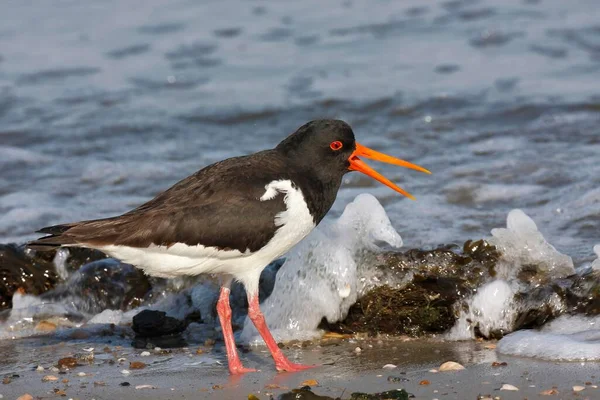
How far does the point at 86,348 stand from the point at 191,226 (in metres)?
1.23

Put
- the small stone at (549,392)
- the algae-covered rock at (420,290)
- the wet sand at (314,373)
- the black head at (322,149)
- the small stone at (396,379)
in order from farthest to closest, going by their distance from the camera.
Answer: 1. the algae-covered rock at (420,290)
2. the black head at (322,149)
3. the small stone at (396,379)
4. the wet sand at (314,373)
5. the small stone at (549,392)

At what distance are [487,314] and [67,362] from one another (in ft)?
8.41

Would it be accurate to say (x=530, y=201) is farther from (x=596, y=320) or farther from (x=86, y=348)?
(x=86, y=348)

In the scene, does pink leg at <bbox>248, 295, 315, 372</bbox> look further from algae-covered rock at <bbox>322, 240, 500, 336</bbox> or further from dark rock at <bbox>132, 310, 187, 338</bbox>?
dark rock at <bbox>132, 310, 187, 338</bbox>

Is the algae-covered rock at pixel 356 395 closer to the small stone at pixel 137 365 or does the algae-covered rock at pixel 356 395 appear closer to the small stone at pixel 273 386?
the small stone at pixel 273 386

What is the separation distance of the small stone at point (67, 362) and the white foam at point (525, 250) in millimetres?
2752

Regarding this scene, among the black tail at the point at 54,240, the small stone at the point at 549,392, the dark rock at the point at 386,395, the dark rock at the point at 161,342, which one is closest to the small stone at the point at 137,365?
the dark rock at the point at 161,342

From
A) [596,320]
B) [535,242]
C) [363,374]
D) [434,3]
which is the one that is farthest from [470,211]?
[434,3]

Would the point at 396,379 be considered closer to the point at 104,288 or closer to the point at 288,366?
the point at 288,366

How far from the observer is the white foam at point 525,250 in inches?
250

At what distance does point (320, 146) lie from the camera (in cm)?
588

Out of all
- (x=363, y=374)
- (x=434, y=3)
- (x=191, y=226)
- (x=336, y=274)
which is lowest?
(x=363, y=374)

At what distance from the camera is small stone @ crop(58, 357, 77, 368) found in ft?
18.6

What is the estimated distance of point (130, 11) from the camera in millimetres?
16359
